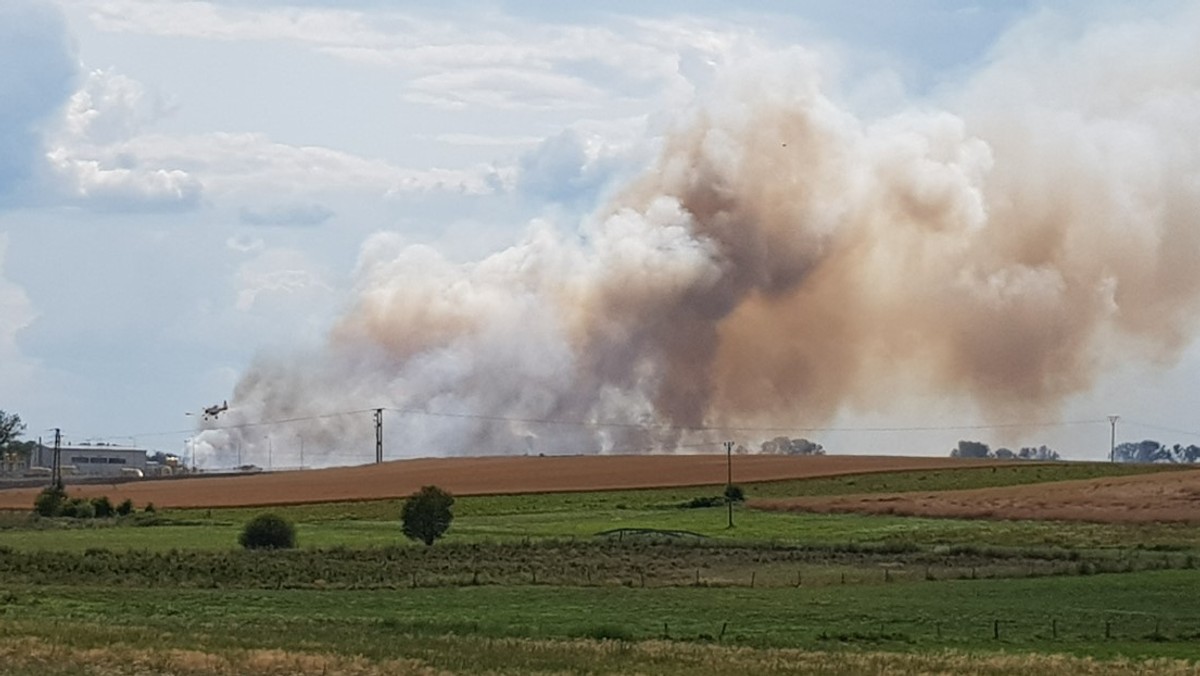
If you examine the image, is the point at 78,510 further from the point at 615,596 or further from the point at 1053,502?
the point at 615,596

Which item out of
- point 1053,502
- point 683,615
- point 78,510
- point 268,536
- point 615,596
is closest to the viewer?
point 683,615

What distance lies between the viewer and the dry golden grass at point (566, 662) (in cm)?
3466

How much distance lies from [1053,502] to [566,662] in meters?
78.4

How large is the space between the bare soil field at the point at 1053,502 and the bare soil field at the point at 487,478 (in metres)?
24.0

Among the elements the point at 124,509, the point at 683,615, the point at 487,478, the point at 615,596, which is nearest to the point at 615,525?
the point at 124,509

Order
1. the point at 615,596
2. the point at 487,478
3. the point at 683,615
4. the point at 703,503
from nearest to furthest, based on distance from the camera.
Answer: the point at 683,615
the point at 615,596
the point at 703,503
the point at 487,478

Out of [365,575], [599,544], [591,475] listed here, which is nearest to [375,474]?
[591,475]

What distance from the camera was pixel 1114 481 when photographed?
124 m

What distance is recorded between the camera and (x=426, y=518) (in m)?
89.7

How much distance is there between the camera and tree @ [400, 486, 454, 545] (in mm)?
89625

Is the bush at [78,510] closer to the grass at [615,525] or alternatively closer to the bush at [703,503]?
the grass at [615,525]

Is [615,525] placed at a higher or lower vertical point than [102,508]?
lower

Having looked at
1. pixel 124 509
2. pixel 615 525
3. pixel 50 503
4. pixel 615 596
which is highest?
pixel 50 503

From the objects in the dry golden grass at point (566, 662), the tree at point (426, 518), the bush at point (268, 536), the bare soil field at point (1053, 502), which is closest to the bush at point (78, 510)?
the bush at point (268, 536)
